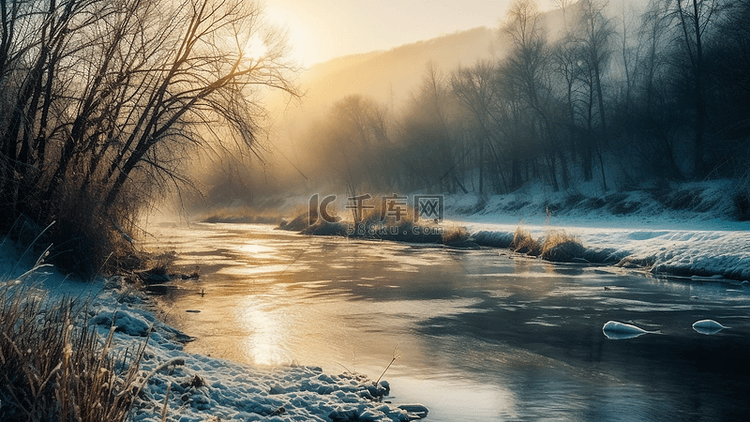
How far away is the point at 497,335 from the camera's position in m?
10.1

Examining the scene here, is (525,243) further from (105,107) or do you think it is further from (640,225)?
(105,107)

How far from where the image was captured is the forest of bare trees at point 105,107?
10.8 meters

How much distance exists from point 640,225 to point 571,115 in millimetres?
19128

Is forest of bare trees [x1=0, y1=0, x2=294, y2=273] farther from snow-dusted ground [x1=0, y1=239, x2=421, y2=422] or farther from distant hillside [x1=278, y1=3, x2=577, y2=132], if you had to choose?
distant hillside [x1=278, y1=3, x2=577, y2=132]

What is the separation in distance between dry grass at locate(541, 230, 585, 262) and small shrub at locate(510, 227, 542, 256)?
930 mm

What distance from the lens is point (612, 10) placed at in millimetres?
78625

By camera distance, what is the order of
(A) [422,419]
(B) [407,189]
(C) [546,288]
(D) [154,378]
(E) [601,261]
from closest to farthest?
(D) [154,378] < (A) [422,419] < (C) [546,288] < (E) [601,261] < (B) [407,189]

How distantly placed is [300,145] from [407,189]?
61.7 ft

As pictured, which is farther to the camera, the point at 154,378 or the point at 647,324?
the point at 647,324

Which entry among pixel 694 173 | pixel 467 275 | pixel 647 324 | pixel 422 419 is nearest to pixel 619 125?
pixel 694 173

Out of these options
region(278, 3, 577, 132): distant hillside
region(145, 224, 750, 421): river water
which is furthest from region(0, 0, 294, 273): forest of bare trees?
region(278, 3, 577, 132): distant hillside

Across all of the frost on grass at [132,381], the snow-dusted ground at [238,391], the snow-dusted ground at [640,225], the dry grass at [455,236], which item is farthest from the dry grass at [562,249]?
the snow-dusted ground at [238,391]

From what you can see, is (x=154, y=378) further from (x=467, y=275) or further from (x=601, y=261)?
(x=601, y=261)

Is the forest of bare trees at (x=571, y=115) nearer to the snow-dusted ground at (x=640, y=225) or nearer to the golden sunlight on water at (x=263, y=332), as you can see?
the snow-dusted ground at (x=640, y=225)
